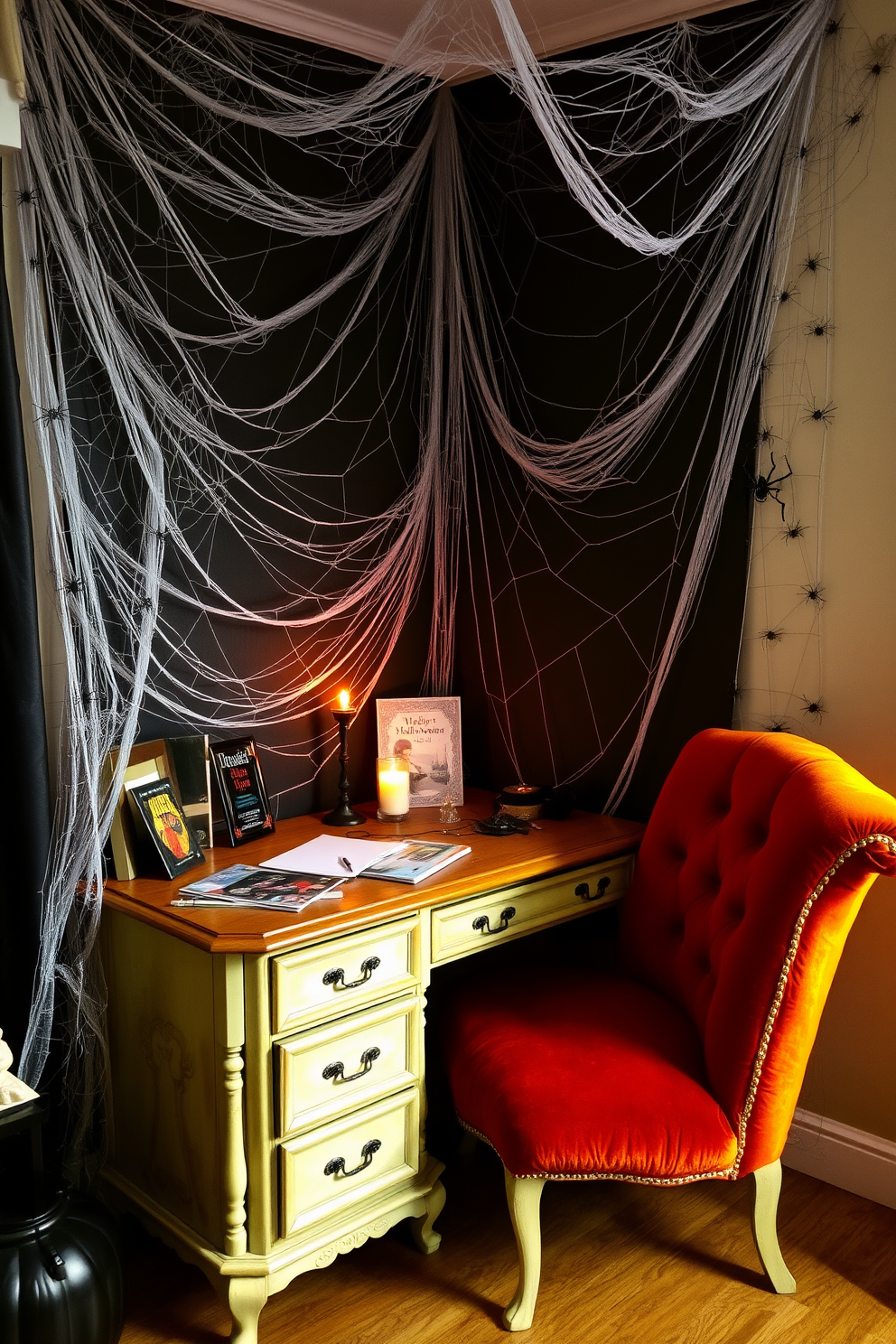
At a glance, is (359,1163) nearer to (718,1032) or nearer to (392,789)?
(718,1032)

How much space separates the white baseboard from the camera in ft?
7.20

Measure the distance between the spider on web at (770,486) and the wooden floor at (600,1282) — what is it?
54.4 inches

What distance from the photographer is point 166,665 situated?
2.22 meters

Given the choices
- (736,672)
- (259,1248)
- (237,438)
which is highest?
(237,438)

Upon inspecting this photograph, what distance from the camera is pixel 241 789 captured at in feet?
7.34

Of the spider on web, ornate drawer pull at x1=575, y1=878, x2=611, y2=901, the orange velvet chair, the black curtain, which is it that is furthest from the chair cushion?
the spider on web

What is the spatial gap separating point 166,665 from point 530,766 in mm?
929

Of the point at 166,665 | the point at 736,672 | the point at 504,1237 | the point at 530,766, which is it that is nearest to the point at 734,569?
the point at 736,672

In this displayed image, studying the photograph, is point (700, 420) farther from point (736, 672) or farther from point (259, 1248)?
point (259, 1248)

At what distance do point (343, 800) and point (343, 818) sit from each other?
0.04m

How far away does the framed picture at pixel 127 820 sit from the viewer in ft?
6.47

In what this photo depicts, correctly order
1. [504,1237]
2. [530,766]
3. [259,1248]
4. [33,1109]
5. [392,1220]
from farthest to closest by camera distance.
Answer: [530,766] < [504,1237] < [392,1220] < [259,1248] < [33,1109]

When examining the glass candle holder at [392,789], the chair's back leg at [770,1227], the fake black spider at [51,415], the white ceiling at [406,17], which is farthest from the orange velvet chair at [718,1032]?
the white ceiling at [406,17]

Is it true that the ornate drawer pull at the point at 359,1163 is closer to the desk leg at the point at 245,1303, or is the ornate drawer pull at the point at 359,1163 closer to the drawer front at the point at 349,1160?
the drawer front at the point at 349,1160
